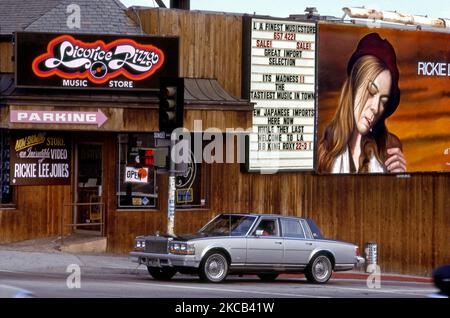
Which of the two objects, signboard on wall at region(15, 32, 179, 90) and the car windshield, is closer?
the car windshield

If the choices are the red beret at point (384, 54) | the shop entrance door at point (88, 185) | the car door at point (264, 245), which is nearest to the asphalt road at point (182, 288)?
the car door at point (264, 245)

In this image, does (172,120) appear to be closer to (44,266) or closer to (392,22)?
(44,266)

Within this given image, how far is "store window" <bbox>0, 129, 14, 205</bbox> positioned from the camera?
1069 inches

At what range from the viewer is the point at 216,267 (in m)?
21.7

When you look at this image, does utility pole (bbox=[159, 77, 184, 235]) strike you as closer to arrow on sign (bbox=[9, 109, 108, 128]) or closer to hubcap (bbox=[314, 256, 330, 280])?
arrow on sign (bbox=[9, 109, 108, 128])

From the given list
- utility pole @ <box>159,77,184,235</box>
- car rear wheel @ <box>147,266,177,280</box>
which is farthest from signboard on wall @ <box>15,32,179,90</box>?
car rear wheel @ <box>147,266,177,280</box>

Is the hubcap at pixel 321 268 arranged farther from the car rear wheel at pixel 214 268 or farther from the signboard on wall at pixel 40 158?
the signboard on wall at pixel 40 158

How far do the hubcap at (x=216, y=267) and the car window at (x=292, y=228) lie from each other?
186 centimetres

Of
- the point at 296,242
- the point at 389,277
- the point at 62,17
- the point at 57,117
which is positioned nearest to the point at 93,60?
the point at 57,117

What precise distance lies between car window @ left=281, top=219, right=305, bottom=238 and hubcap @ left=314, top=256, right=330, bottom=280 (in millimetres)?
713

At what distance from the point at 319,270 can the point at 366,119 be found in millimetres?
8804

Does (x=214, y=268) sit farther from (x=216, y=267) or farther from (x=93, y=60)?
(x=93, y=60)

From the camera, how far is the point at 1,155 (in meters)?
27.3
